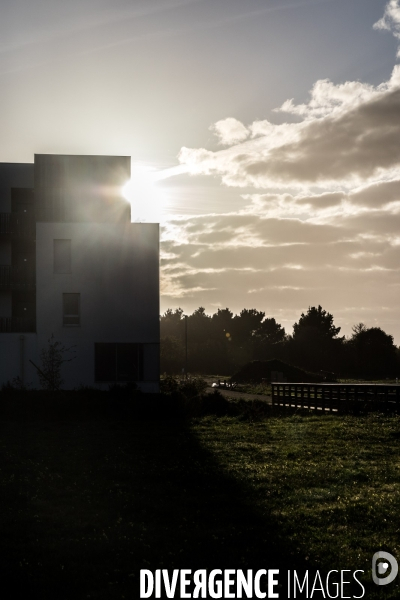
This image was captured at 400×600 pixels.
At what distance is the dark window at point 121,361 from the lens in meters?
34.2

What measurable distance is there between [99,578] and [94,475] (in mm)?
5228

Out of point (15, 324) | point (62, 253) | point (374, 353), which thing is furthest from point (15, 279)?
point (374, 353)

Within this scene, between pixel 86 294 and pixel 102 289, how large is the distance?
2.71 feet

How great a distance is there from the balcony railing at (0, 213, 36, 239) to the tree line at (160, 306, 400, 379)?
40.8 m

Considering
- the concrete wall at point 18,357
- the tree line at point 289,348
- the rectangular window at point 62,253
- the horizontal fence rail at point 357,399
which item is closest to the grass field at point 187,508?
the horizontal fence rail at point 357,399

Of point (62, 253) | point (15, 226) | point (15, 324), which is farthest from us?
point (15, 226)

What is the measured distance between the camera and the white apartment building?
34.1m

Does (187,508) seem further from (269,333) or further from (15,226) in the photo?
(269,333)

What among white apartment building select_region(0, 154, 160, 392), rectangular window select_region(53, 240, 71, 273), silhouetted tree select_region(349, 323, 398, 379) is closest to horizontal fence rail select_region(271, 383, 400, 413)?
white apartment building select_region(0, 154, 160, 392)

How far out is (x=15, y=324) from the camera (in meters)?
35.9

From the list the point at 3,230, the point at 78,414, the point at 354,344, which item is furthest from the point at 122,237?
the point at 354,344

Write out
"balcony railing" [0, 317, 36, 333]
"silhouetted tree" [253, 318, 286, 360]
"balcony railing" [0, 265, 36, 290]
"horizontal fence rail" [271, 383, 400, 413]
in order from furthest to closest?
"silhouetted tree" [253, 318, 286, 360], "balcony railing" [0, 265, 36, 290], "balcony railing" [0, 317, 36, 333], "horizontal fence rail" [271, 383, 400, 413]

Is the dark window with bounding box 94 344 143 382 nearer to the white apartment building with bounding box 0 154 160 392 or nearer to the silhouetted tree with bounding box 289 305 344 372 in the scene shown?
the white apartment building with bounding box 0 154 160 392

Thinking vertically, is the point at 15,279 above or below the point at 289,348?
above
